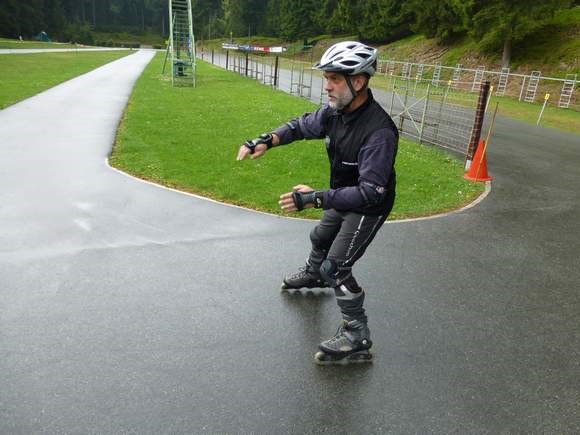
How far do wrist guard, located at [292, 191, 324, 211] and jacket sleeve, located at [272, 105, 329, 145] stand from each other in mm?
741

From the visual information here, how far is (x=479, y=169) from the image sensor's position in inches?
372

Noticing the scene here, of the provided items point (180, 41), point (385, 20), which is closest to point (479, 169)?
point (180, 41)

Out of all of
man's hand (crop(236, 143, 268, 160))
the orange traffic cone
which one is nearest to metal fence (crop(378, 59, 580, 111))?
the orange traffic cone

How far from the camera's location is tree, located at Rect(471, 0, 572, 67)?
32.1 m

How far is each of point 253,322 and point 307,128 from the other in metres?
1.75

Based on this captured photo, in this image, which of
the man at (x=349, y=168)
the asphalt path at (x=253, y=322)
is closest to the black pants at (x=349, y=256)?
the man at (x=349, y=168)

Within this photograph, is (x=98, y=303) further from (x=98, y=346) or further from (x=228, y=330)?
(x=228, y=330)

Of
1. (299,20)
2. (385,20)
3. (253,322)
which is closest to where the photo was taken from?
(253,322)

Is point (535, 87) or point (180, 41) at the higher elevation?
point (180, 41)

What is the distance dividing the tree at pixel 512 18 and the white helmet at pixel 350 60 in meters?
35.3

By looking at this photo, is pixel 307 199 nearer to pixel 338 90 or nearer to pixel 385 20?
pixel 338 90

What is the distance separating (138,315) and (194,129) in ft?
30.3

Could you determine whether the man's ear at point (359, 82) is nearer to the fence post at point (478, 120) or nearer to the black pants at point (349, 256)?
the black pants at point (349, 256)

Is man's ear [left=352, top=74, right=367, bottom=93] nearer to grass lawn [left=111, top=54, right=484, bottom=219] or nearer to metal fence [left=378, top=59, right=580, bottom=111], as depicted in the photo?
grass lawn [left=111, top=54, right=484, bottom=219]
